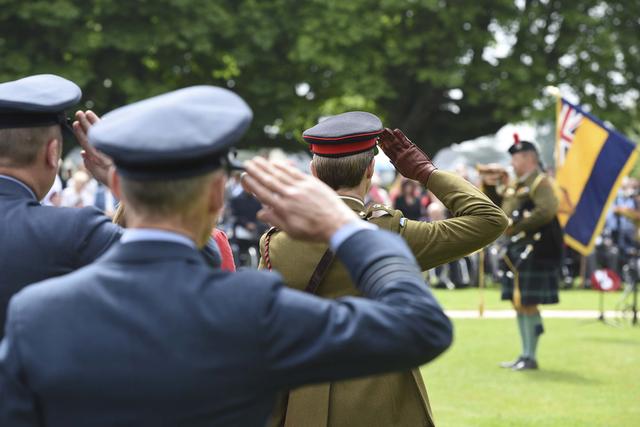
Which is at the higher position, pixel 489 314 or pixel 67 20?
pixel 67 20

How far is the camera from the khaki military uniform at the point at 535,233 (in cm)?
1059

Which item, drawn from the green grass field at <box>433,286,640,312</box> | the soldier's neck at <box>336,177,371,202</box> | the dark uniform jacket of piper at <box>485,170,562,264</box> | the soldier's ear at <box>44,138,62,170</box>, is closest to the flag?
the dark uniform jacket of piper at <box>485,170,562,264</box>

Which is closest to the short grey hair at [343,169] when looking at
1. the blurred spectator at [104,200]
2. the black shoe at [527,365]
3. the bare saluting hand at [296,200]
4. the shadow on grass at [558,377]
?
the bare saluting hand at [296,200]

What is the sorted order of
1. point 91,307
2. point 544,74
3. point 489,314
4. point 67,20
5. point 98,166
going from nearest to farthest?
point 91,307 < point 98,166 < point 489,314 < point 67,20 < point 544,74

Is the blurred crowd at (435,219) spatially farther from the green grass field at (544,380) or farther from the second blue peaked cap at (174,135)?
the second blue peaked cap at (174,135)

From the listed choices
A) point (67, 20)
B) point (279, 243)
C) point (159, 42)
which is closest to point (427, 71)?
point (159, 42)

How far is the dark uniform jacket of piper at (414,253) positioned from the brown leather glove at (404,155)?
0.05 metres

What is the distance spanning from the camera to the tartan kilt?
35.2 ft

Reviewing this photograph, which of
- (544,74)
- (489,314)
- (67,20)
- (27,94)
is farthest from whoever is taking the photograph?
(544,74)

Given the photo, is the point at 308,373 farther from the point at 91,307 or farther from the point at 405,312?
the point at 91,307

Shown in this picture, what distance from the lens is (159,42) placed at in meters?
25.6

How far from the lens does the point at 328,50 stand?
26344 mm

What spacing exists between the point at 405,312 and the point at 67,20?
966 inches

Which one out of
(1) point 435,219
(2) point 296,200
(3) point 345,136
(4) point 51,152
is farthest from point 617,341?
(2) point 296,200
